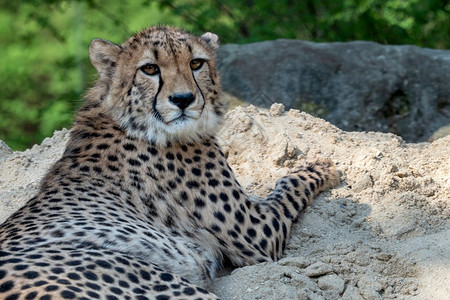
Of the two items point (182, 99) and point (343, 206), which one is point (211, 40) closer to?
point (182, 99)

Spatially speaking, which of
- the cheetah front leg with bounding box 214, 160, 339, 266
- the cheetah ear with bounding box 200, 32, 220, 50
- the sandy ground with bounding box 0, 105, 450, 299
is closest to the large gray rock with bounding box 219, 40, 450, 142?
the sandy ground with bounding box 0, 105, 450, 299

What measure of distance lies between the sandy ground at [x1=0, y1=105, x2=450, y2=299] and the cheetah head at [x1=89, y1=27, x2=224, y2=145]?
74 cm

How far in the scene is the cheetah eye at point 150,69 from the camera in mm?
3740

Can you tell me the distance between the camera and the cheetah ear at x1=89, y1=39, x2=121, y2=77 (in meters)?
3.93

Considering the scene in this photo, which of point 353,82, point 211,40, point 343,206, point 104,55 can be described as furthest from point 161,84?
point 353,82

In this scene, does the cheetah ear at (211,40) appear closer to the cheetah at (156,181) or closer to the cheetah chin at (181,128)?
the cheetah at (156,181)

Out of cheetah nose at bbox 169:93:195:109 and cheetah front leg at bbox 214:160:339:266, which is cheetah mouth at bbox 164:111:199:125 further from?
cheetah front leg at bbox 214:160:339:266

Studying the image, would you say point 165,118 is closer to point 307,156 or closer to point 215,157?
point 215,157

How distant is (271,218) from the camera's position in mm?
3881

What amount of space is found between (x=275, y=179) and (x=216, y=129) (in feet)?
2.51

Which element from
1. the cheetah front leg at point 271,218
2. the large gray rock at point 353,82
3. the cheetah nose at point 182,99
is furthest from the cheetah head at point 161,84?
the large gray rock at point 353,82

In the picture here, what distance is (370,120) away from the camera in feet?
21.0

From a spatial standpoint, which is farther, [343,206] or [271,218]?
[343,206]

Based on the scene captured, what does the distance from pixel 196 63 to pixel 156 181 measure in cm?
62
